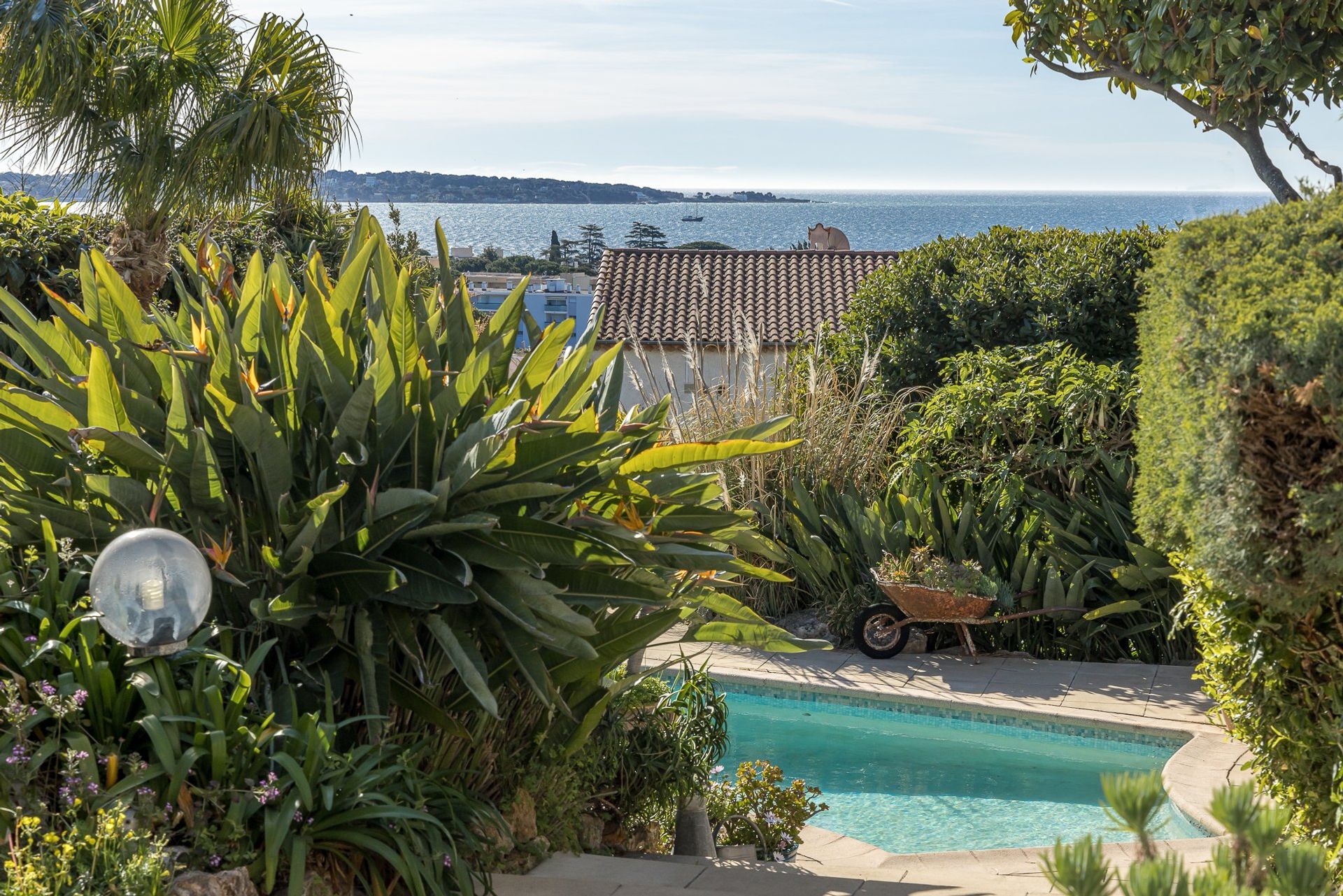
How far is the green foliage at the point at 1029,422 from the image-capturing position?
8078 millimetres

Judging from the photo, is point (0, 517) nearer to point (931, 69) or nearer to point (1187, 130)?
point (1187, 130)

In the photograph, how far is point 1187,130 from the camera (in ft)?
33.3

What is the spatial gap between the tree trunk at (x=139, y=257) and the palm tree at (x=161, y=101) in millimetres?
42

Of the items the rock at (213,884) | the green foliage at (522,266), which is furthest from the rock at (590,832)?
the green foliage at (522,266)

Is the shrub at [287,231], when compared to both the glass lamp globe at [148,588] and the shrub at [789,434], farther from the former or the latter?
the glass lamp globe at [148,588]

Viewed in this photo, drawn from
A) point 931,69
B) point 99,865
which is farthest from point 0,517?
point 931,69

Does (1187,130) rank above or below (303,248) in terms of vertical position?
above

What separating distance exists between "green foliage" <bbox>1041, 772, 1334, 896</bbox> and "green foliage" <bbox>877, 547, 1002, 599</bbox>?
621 centimetres

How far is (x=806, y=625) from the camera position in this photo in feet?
28.2

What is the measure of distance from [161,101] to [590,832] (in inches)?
266

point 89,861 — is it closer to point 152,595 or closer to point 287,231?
point 152,595

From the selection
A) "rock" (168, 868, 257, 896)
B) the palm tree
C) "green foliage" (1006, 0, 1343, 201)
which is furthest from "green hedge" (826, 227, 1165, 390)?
"rock" (168, 868, 257, 896)

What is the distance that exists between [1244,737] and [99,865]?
324cm

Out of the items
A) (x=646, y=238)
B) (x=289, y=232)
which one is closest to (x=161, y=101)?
(x=289, y=232)
